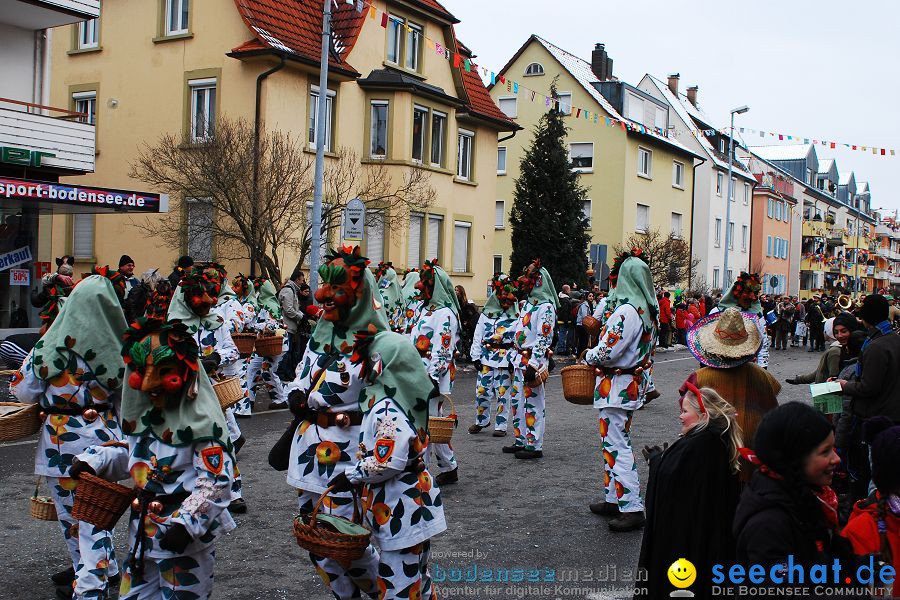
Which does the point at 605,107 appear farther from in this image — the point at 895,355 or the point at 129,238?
the point at 895,355

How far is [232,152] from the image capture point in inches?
730

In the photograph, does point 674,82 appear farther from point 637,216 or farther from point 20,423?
point 20,423

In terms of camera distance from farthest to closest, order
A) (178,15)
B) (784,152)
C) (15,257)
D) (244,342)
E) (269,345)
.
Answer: (784,152), (178,15), (15,257), (269,345), (244,342)

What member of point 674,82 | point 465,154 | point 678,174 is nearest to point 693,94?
point 674,82

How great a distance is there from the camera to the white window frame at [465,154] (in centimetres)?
2852

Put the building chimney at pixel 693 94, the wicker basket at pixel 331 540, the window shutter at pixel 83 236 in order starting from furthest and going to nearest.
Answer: the building chimney at pixel 693 94
the window shutter at pixel 83 236
the wicker basket at pixel 331 540

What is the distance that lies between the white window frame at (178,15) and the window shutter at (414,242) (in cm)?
810

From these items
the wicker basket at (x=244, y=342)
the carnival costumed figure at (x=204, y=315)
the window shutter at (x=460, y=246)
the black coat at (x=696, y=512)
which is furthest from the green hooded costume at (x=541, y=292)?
the window shutter at (x=460, y=246)

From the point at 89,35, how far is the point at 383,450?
24.3 metres

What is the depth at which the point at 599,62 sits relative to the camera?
153 feet

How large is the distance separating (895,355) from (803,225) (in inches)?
2727

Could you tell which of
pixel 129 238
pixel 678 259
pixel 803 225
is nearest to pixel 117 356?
pixel 129 238

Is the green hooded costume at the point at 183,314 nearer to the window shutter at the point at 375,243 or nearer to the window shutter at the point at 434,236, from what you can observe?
the window shutter at the point at 375,243

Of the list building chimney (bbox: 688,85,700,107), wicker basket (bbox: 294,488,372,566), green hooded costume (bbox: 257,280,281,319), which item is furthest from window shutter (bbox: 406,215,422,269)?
building chimney (bbox: 688,85,700,107)
